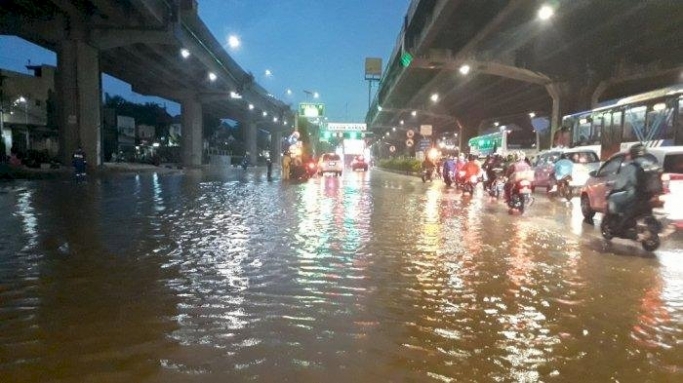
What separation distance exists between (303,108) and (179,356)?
66315 millimetres

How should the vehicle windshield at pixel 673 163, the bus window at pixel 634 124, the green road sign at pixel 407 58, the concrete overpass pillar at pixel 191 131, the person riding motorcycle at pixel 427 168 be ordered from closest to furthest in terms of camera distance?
the vehicle windshield at pixel 673 163, the bus window at pixel 634 124, the green road sign at pixel 407 58, the person riding motorcycle at pixel 427 168, the concrete overpass pillar at pixel 191 131

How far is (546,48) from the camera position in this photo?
2880 centimetres

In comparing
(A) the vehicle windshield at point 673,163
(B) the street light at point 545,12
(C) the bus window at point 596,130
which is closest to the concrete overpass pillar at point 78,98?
(B) the street light at point 545,12

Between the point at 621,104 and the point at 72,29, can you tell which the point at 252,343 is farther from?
the point at 72,29

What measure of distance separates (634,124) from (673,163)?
1174 centimetres

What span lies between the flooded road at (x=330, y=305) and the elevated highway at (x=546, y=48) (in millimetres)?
13407

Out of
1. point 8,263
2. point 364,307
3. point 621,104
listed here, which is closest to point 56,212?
point 8,263

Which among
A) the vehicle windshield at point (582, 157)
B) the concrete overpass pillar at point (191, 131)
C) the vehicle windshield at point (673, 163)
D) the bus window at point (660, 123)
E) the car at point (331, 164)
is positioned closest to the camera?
the vehicle windshield at point (673, 163)

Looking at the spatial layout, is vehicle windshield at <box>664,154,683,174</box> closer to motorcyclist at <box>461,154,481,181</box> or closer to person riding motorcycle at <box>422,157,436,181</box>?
motorcyclist at <box>461,154,481,181</box>

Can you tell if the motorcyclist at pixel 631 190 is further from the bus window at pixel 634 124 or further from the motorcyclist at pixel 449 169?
the motorcyclist at pixel 449 169

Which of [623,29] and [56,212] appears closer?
[56,212]

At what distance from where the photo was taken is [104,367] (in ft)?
13.0

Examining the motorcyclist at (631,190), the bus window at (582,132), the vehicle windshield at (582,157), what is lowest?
the motorcyclist at (631,190)

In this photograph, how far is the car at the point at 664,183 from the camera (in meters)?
10.3
